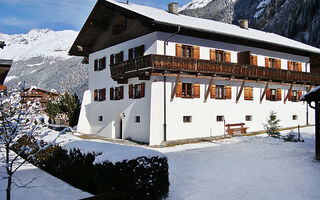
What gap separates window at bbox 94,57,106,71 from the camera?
83.8 ft

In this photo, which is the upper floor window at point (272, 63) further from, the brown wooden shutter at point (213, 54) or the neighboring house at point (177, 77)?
the brown wooden shutter at point (213, 54)

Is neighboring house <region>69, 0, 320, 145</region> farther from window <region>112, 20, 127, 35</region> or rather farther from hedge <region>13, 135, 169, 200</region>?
hedge <region>13, 135, 169, 200</region>

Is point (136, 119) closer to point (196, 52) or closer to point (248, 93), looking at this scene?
point (196, 52)

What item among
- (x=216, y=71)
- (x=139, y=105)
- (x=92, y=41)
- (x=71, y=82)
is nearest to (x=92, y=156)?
(x=139, y=105)

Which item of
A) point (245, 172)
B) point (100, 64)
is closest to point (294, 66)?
point (100, 64)

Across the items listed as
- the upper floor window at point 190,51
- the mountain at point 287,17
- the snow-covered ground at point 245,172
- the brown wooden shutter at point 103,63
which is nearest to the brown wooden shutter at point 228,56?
the upper floor window at point 190,51

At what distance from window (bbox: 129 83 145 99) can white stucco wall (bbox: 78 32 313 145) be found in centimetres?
28

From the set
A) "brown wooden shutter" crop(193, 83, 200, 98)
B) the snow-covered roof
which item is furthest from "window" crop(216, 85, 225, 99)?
the snow-covered roof

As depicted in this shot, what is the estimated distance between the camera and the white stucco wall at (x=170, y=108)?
18953 millimetres

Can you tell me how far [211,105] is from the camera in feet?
69.5

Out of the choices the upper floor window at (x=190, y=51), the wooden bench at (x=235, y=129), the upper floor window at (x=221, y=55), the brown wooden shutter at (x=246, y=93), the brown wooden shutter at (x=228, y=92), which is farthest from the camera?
the brown wooden shutter at (x=246, y=93)

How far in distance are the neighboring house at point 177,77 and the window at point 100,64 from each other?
0.30 ft

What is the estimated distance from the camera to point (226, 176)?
9.93m

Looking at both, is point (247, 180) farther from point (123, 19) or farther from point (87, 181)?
point (123, 19)
